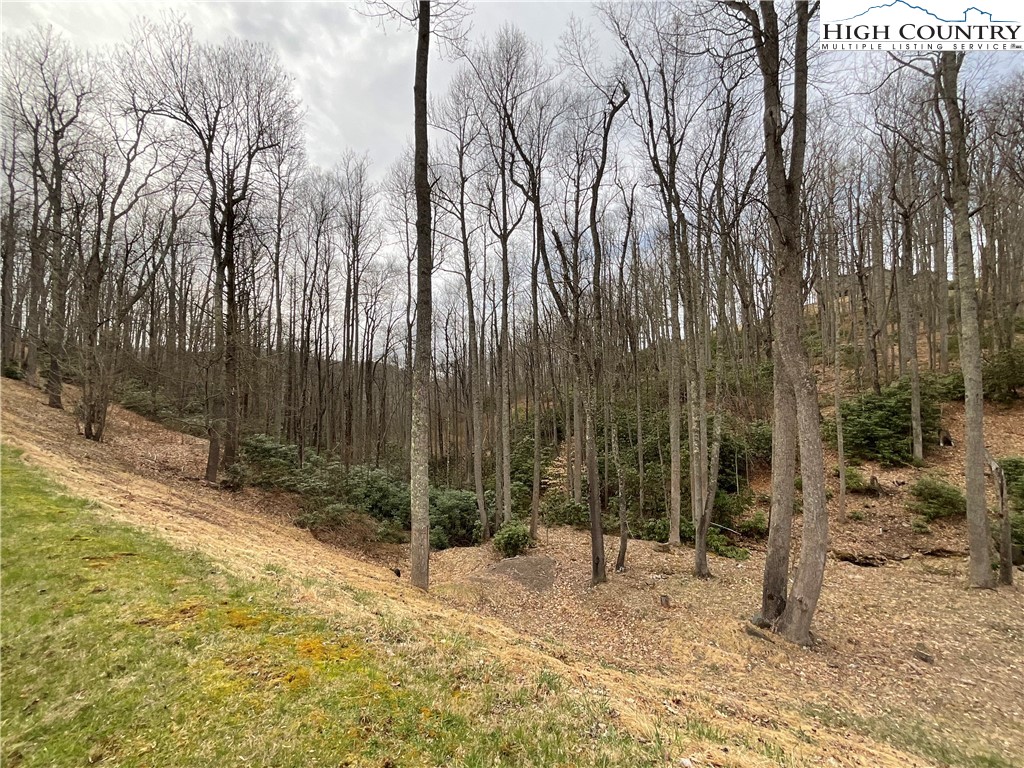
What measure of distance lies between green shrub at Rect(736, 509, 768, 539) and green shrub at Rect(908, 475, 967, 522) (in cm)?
383

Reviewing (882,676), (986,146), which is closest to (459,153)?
(882,676)

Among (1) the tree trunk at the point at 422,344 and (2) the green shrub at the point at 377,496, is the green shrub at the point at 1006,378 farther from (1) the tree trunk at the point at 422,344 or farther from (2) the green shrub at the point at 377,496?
(2) the green shrub at the point at 377,496

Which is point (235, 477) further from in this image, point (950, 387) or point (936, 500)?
point (950, 387)

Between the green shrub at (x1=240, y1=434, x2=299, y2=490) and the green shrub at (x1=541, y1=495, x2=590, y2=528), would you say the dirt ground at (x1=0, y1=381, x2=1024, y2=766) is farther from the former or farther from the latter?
the green shrub at (x1=541, y1=495, x2=590, y2=528)

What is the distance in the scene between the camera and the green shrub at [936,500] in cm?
1239

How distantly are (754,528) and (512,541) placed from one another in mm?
7284

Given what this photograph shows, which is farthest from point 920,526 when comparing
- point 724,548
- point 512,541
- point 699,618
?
point 512,541

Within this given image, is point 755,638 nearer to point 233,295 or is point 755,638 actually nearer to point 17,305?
point 233,295

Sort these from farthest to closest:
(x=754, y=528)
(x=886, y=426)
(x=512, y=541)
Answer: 1. (x=886, y=426)
2. (x=754, y=528)
3. (x=512, y=541)

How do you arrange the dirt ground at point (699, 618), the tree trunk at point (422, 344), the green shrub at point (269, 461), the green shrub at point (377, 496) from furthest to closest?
1. the green shrub at point (377, 496)
2. the green shrub at point (269, 461)
3. the tree trunk at point (422, 344)
4. the dirt ground at point (699, 618)

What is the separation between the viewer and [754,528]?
13711 millimetres

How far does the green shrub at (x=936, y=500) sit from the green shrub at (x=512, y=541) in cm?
1088

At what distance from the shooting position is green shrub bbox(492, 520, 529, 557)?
42.1ft

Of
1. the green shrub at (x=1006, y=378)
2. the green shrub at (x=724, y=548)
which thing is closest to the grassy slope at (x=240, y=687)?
the green shrub at (x=724, y=548)
